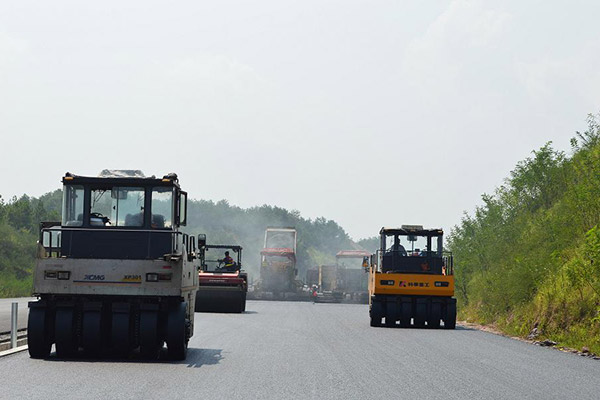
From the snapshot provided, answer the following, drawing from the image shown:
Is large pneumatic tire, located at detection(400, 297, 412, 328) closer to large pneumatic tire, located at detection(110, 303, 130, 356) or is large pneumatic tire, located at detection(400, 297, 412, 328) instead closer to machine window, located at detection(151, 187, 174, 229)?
machine window, located at detection(151, 187, 174, 229)

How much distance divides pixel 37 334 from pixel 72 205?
2619 mm

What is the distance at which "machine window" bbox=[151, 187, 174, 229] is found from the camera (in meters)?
17.3

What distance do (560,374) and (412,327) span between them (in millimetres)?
14416

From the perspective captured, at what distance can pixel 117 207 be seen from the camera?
57.3 feet

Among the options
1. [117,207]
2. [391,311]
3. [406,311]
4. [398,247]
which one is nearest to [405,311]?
[406,311]

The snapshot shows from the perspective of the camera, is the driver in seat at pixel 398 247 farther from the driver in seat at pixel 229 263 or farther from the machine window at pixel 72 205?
the machine window at pixel 72 205

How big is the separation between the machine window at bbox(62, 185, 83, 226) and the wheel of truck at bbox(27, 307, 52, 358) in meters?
1.93

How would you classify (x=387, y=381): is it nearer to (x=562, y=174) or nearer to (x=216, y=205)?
(x=562, y=174)

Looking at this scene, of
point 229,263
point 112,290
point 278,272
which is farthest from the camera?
point 278,272

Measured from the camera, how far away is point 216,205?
187 metres

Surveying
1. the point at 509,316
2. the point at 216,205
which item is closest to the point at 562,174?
the point at 509,316

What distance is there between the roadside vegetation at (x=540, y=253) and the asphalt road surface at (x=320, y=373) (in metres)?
3.01

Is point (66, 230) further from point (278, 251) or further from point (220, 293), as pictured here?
point (278, 251)

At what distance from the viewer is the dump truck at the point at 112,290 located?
1608 cm
